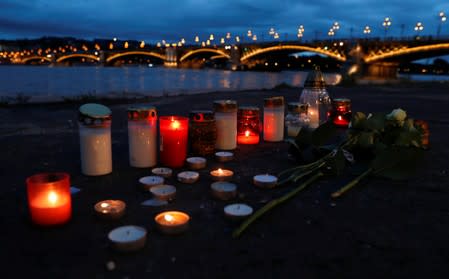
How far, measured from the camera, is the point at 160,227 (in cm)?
174

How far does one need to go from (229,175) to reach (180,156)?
51 cm

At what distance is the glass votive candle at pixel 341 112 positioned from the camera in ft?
14.1

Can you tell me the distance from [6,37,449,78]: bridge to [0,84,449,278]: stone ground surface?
38009mm

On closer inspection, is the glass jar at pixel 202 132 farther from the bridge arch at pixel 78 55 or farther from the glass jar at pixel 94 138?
the bridge arch at pixel 78 55

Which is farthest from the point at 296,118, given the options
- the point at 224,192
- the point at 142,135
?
the point at 224,192

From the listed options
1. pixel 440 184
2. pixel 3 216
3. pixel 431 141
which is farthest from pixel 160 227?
pixel 431 141

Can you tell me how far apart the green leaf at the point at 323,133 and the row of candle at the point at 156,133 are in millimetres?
777

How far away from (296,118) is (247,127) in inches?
22.0

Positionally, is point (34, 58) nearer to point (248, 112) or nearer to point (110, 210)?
point (248, 112)

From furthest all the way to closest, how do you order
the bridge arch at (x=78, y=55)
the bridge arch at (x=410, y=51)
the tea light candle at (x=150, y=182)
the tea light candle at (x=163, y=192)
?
the bridge arch at (x=78, y=55), the bridge arch at (x=410, y=51), the tea light candle at (x=150, y=182), the tea light candle at (x=163, y=192)

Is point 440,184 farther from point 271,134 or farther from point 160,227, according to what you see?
point 160,227

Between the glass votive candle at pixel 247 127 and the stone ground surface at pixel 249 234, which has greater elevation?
the glass votive candle at pixel 247 127

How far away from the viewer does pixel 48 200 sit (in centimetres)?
177

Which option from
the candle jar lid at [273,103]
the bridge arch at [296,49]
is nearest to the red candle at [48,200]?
the candle jar lid at [273,103]
